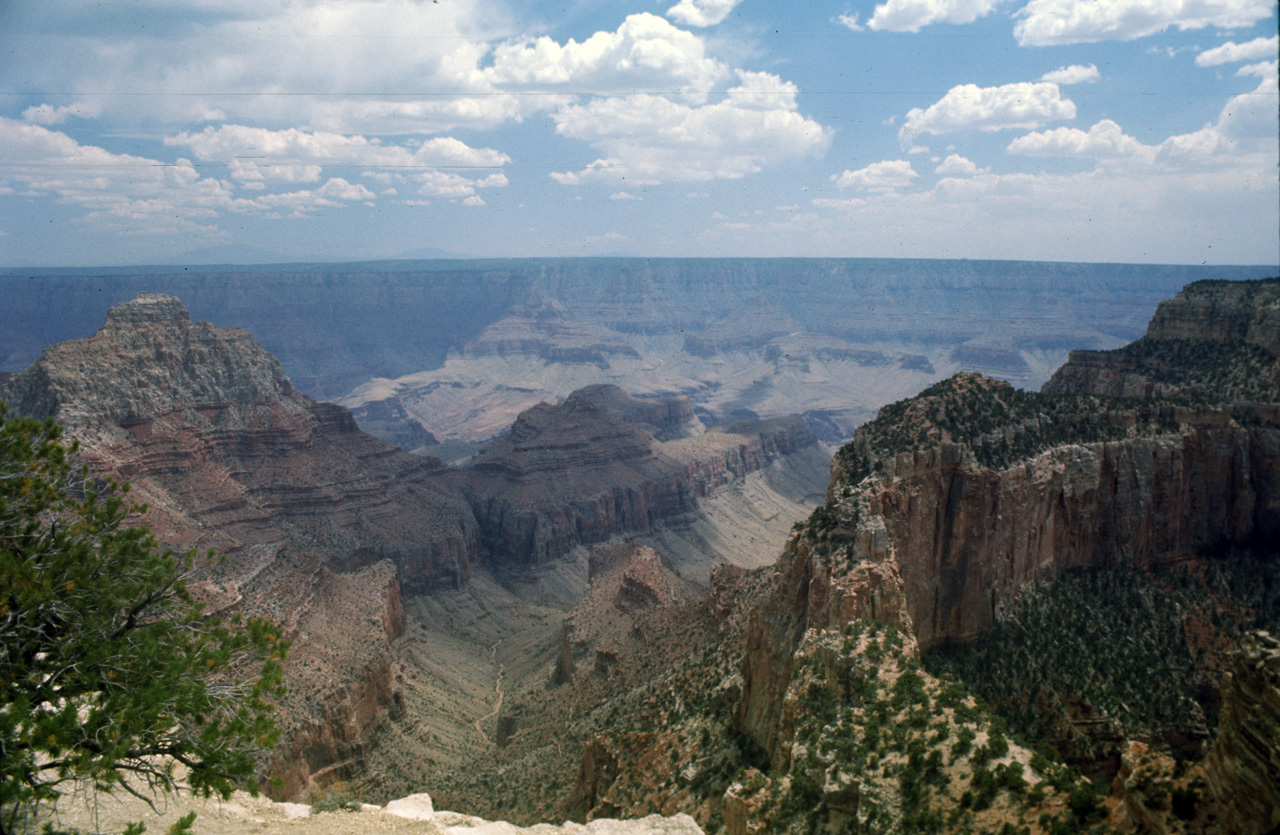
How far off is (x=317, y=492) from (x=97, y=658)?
9700 cm

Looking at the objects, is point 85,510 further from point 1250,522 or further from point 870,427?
point 1250,522

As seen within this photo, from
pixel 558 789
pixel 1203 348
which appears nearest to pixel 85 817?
pixel 558 789

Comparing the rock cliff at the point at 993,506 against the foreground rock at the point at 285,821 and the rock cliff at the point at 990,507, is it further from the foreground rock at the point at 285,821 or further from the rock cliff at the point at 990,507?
the foreground rock at the point at 285,821

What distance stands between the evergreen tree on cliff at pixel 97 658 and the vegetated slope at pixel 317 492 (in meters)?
35.1

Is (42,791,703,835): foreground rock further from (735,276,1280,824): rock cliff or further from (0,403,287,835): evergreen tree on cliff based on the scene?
(735,276,1280,824): rock cliff

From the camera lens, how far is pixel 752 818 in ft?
81.0

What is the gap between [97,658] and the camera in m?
19.0

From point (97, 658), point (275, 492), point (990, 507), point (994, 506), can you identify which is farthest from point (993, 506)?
point (275, 492)

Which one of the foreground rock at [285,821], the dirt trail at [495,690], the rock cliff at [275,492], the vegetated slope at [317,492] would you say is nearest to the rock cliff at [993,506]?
the foreground rock at [285,821]

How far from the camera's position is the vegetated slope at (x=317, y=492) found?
6831 centimetres

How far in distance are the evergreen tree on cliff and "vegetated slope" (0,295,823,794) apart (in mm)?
35088

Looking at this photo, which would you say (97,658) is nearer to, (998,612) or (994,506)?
(994,506)

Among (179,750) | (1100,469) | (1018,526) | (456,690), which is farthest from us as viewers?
(456,690)

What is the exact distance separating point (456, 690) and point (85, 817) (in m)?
62.5
